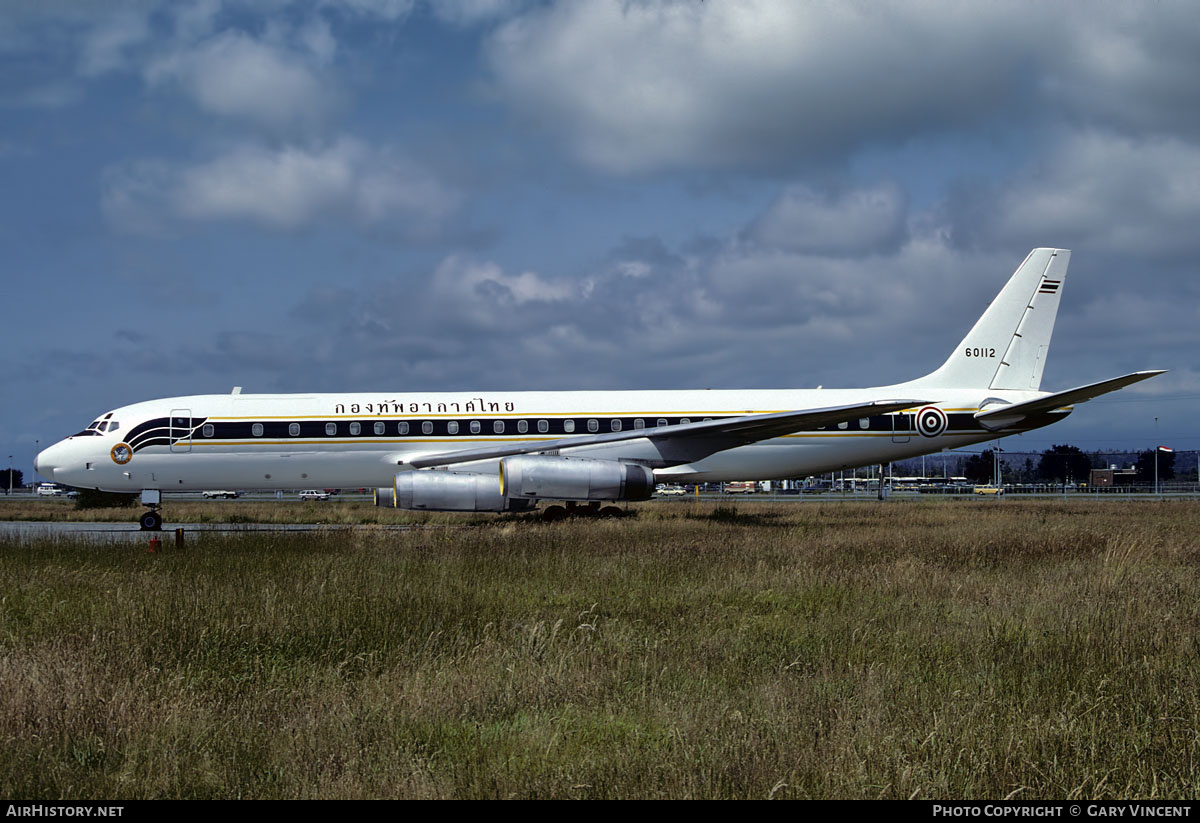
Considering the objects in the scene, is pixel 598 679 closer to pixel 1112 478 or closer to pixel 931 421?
pixel 931 421

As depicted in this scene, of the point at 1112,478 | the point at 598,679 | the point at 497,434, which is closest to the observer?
the point at 598,679

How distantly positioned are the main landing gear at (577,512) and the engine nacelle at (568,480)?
2798 mm

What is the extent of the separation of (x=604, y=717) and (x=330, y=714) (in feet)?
5.19

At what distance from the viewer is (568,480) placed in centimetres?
1956

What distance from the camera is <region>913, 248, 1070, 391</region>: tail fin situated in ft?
82.5

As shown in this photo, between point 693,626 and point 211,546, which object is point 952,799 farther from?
point 211,546

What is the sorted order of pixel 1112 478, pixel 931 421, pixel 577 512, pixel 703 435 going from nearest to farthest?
pixel 703 435
pixel 931 421
pixel 577 512
pixel 1112 478

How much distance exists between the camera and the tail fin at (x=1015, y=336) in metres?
25.1

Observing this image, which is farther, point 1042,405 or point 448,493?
point 1042,405

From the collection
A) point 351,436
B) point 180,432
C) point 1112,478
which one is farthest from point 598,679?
point 1112,478

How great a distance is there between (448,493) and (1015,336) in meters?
16.2

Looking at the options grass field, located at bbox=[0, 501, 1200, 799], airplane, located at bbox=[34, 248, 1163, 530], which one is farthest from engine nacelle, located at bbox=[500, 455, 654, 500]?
grass field, located at bbox=[0, 501, 1200, 799]

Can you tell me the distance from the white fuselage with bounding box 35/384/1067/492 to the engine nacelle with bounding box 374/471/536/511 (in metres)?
2.41
